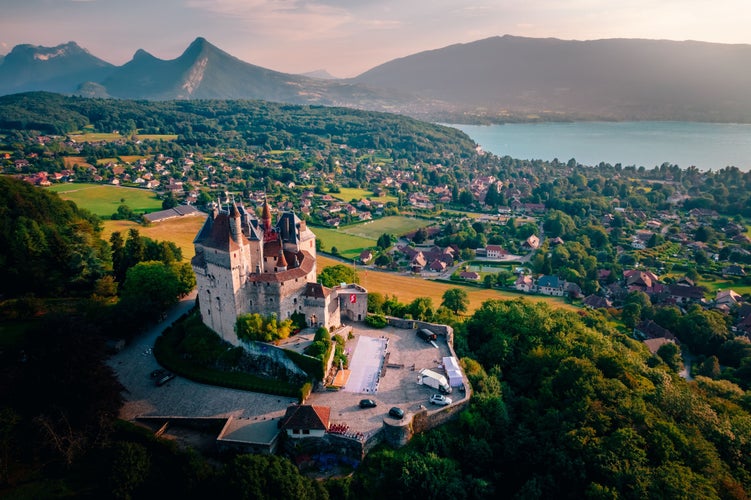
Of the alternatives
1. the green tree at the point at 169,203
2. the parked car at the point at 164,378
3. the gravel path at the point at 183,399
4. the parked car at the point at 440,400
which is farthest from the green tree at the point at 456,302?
the green tree at the point at 169,203

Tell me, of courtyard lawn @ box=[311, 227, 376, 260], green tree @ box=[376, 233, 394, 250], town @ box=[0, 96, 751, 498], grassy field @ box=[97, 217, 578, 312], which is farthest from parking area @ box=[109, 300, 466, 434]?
green tree @ box=[376, 233, 394, 250]

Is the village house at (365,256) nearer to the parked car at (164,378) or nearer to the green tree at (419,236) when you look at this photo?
the green tree at (419,236)

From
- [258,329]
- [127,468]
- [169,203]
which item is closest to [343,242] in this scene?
[169,203]

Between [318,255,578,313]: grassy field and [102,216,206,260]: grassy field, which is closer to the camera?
[318,255,578,313]: grassy field

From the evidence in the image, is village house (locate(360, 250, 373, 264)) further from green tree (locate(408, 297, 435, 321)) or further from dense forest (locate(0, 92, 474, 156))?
dense forest (locate(0, 92, 474, 156))

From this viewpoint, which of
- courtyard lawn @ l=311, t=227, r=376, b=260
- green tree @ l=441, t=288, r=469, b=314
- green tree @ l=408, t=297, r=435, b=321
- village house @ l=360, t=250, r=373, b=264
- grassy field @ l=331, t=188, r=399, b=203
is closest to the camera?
green tree @ l=408, t=297, r=435, b=321

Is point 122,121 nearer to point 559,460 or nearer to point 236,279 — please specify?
point 236,279
